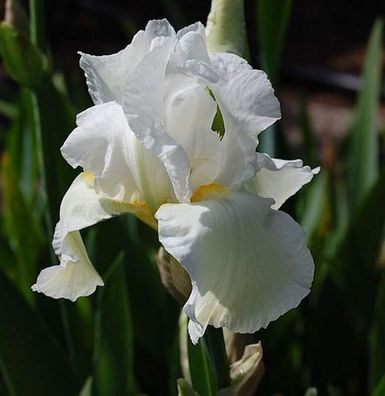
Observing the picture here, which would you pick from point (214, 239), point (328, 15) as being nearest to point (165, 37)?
point (214, 239)

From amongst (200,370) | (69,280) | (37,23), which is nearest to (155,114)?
(69,280)

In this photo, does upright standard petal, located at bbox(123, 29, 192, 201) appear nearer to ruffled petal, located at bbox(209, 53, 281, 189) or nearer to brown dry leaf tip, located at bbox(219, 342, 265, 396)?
ruffled petal, located at bbox(209, 53, 281, 189)

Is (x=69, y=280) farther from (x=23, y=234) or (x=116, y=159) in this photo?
(x=23, y=234)

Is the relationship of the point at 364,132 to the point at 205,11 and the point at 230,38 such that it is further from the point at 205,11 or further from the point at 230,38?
the point at 205,11

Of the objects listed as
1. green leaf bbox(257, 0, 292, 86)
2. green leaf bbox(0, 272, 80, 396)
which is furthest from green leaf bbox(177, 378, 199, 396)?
green leaf bbox(257, 0, 292, 86)

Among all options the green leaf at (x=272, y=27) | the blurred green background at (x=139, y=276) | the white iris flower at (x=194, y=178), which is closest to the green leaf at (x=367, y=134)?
Result: the blurred green background at (x=139, y=276)
